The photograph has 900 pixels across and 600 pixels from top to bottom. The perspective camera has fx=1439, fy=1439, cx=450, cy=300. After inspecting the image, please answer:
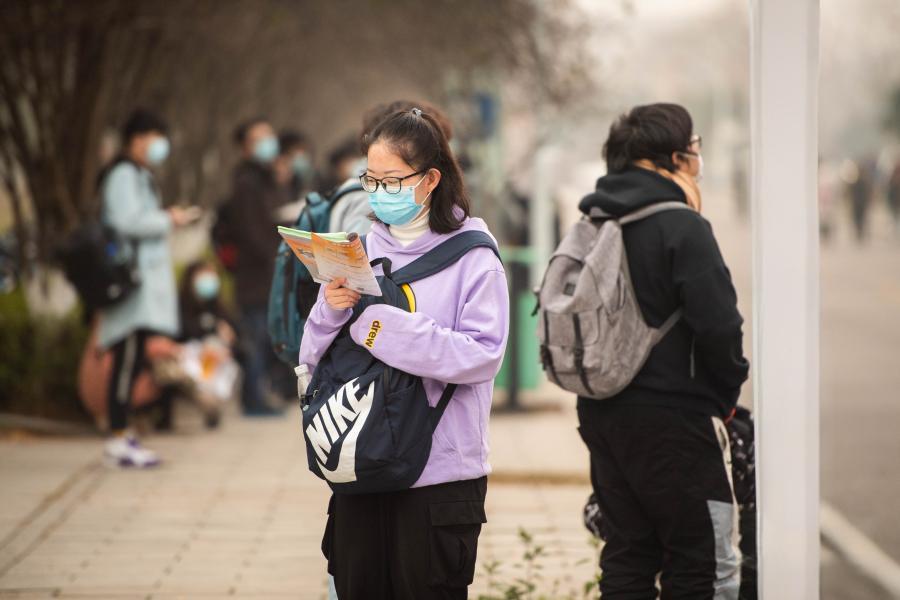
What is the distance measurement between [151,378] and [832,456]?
15.4ft

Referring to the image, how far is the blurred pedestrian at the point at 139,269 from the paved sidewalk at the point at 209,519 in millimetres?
337

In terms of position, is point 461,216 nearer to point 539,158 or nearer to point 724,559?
point 724,559

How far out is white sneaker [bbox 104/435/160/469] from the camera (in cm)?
841

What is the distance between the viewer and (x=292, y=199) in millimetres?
11547

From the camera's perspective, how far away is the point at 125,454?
27.6 feet

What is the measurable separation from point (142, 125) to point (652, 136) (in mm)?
4766

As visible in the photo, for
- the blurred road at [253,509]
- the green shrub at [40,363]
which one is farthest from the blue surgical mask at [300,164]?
the green shrub at [40,363]

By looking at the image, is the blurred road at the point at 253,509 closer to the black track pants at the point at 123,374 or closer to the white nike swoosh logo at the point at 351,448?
the black track pants at the point at 123,374

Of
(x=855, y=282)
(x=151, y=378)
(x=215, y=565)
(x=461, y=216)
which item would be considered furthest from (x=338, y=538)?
(x=855, y=282)

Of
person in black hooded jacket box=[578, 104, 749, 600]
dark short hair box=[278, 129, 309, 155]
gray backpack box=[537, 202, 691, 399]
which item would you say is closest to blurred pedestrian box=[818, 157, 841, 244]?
dark short hair box=[278, 129, 309, 155]

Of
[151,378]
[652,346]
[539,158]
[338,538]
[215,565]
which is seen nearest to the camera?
[338,538]

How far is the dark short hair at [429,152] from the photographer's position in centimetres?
381

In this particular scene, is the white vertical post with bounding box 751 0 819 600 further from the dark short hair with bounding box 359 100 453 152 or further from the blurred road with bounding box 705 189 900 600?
the dark short hair with bounding box 359 100 453 152

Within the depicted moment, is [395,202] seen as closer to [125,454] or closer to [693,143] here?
[693,143]
